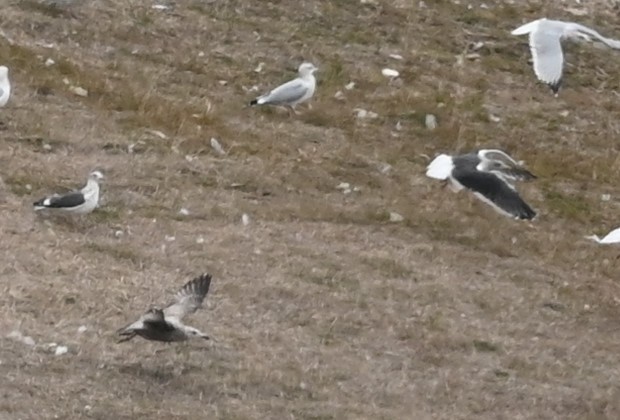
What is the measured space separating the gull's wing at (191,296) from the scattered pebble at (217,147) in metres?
3.43

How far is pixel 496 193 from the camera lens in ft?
30.9

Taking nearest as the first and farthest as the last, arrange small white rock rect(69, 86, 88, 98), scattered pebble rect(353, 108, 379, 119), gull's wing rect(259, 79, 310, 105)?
small white rock rect(69, 86, 88, 98) → gull's wing rect(259, 79, 310, 105) → scattered pebble rect(353, 108, 379, 119)

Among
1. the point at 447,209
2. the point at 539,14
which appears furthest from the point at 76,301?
the point at 539,14

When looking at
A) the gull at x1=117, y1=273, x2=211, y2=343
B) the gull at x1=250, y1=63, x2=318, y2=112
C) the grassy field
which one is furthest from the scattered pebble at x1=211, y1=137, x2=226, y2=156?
the gull at x1=117, y1=273, x2=211, y2=343

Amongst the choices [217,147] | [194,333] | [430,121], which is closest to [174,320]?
[194,333]

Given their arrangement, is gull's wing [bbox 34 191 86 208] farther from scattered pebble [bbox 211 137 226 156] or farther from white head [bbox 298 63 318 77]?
white head [bbox 298 63 318 77]

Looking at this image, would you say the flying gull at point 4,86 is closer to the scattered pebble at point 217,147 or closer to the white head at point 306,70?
the scattered pebble at point 217,147

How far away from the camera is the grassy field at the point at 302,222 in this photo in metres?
7.60

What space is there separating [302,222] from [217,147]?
1.64 metres

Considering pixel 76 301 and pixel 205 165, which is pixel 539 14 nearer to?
pixel 205 165

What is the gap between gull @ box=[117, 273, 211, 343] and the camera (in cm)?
738

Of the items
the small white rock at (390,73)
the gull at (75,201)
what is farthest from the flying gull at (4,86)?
the small white rock at (390,73)

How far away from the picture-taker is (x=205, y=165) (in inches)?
436

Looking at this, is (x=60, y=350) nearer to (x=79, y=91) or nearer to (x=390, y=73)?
(x=79, y=91)
